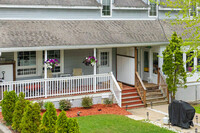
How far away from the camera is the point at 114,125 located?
50.2ft

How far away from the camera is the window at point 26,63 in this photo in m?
19.4

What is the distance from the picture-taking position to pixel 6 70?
1819 centimetres

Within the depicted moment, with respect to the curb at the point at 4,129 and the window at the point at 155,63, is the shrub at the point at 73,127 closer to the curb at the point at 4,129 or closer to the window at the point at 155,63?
the curb at the point at 4,129

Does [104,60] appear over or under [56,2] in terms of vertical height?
under

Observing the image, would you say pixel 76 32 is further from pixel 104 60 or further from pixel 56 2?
pixel 104 60

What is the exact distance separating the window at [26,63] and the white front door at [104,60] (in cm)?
420

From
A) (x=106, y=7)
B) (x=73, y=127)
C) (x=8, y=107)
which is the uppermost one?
(x=106, y=7)

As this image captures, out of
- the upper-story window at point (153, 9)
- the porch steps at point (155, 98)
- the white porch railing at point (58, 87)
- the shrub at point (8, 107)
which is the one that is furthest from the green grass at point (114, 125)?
the upper-story window at point (153, 9)

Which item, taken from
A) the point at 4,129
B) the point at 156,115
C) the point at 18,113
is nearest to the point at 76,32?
the point at 156,115

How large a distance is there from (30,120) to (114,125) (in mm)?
3994

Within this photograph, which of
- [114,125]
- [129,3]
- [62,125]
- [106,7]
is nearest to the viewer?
[62,125]

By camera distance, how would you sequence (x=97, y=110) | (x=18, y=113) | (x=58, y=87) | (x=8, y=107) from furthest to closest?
(x=58, y=87) → (x=97, y=110) → (x=8, y=107) → (x=18, y=113)

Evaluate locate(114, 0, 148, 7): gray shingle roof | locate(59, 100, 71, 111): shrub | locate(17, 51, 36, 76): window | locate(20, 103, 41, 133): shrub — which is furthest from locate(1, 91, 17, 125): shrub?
locate(114, 0, 148, 7): gray shingle roof

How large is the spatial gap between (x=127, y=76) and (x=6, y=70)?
7.32 m
